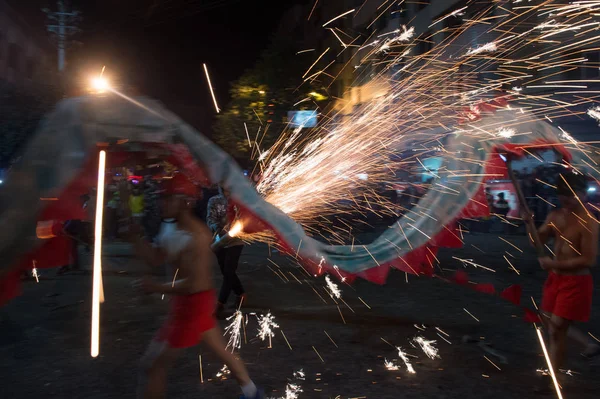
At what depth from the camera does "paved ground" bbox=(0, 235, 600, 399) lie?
474cm

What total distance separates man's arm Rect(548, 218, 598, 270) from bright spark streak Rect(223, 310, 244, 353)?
3209 mm

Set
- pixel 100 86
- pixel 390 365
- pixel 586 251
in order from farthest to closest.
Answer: pixel 390 365 < pixel 586 251 < pixel 100 86

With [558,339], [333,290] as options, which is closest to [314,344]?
[558,339]

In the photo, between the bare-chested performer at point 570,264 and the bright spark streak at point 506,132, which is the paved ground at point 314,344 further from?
the bright spark streak at point 506,132

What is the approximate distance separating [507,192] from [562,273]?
37.8ft

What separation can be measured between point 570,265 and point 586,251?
0.16 meters

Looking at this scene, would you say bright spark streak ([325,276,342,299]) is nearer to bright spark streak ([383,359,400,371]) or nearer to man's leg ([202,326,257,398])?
bright spark streak ([383,359,400,371])

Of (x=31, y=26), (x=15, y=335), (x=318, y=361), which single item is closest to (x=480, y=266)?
(x=318, y=361)

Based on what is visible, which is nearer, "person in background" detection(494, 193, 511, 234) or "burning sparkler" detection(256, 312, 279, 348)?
"burning sparkler" detection(256, 312, 279, 348)

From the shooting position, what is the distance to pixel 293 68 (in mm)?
17203

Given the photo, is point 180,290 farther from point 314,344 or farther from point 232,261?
point 232,261

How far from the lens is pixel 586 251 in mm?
4457

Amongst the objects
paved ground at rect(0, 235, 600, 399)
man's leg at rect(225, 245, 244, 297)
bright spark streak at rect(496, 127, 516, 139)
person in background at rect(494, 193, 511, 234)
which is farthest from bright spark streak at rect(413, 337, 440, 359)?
person in background at rect(494, 193, 511, 234)

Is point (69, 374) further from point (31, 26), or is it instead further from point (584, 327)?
point (31, 26)
